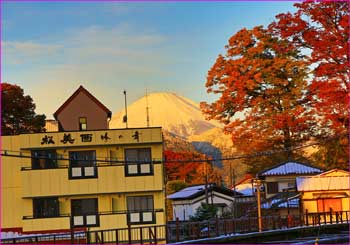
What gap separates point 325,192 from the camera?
3366 cm

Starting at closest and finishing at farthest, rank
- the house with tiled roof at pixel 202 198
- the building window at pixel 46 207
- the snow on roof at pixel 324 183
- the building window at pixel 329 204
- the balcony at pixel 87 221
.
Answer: the balcony at pixel 87 221, the building window at pixel 46 207, the snow on roof at pixel 324 183, the building window at pixel 329 204, the house with tiled roof at pixel 202 198

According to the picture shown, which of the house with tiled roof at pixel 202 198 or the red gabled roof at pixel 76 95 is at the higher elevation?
the red gabled roof at pixel 76 95

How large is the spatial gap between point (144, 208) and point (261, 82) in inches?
524

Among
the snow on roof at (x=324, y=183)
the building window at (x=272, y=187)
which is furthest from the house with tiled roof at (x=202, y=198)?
the snow on roof at (x=324, y=183)

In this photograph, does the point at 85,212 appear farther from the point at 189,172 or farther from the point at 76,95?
the point at 189,172

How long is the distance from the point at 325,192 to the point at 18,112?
23387mm

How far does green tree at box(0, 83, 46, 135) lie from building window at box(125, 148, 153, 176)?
15326 mm

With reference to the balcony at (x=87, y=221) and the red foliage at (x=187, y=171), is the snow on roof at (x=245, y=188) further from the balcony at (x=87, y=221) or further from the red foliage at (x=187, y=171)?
the balcony at (x=87, y=221)

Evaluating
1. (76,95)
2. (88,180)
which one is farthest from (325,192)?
A: (76,95)

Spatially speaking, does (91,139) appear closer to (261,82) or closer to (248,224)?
(248,224)

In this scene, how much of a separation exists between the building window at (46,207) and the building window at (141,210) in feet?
11.7

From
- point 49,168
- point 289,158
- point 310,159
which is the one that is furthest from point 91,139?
point 310,159

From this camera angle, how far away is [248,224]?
84.2 feet

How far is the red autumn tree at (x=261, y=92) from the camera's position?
38.2m
